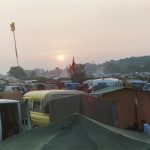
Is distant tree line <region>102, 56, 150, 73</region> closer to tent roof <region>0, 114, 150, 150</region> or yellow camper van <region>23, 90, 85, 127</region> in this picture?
yellow camper van <region>23, 90, 85, 127</region>

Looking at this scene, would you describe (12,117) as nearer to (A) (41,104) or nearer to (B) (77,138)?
(B) (77,138)

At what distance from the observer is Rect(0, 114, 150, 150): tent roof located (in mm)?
5672

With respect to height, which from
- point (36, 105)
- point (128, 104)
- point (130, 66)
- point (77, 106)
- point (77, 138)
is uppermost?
point (77, 138)

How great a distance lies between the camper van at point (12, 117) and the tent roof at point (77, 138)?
343 centimetres

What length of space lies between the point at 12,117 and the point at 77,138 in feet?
14.2

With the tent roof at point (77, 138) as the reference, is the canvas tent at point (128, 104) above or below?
below

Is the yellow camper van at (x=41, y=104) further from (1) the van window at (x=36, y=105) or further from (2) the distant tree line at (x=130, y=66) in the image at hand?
(2) the distant tree line at (x=130, y=66)

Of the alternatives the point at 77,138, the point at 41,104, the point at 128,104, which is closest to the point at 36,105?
the point at 41,104

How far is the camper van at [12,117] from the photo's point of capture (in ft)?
32.2

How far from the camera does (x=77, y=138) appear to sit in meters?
5.92

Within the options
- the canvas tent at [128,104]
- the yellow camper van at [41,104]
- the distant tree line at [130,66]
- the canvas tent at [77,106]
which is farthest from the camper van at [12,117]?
the distant tree line at [130,66]

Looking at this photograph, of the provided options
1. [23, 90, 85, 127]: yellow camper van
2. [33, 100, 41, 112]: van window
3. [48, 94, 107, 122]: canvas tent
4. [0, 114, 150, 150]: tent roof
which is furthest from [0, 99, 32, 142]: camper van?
[33, 100, 41, 112]: van window

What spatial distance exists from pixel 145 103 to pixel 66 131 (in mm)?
11173

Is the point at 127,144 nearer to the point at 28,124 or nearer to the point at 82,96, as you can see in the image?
the point at 28,124
